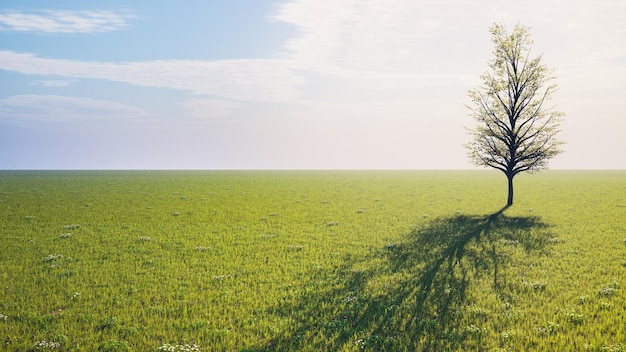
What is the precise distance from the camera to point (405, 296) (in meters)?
14.4

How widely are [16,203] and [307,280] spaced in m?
43.9

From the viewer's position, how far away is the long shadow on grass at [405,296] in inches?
435

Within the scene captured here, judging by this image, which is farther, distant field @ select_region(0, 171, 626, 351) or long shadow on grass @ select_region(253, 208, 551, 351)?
distant field @ select_region(0, 171, 626, 351)

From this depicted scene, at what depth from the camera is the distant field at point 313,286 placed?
36.9 ft

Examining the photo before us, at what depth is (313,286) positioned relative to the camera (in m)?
15.6

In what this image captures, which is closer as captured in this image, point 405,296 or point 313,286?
point 405,296

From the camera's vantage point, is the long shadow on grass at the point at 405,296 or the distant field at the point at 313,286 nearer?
the long shadow on grass at the point at 405,296

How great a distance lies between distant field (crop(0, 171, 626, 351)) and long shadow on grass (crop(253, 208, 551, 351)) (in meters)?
0.06

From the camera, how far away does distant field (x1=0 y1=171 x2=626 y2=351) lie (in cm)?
1123

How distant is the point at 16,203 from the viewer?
4447 cm

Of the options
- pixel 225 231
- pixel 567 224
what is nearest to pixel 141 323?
pixel 225 231

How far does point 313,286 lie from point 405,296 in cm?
363

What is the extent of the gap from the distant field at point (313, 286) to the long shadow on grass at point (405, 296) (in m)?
0.06

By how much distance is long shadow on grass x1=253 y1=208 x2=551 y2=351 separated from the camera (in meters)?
11.0
